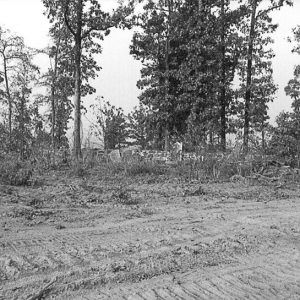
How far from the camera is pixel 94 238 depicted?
5219 mm

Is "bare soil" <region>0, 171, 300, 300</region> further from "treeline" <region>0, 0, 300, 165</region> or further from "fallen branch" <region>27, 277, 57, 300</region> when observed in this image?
"treeline" <region>0, 0, 300, 165</region>

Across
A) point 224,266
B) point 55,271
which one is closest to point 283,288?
point 224,266

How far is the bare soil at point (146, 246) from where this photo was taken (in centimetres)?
375

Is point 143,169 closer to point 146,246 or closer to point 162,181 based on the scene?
point 162,181

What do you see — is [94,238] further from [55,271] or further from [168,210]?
[168,210]

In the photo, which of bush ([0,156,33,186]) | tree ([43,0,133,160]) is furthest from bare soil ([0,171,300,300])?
tree ([43,0,133,160])

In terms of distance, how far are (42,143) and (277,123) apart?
9454 mm

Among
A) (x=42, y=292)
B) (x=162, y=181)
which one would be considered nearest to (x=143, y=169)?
(x=162, y=181)

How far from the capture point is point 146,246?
193 inches

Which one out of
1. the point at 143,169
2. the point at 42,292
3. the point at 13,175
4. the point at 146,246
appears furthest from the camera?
the point at 143,169

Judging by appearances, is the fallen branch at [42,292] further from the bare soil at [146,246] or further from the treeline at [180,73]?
the treeline at [180,73]

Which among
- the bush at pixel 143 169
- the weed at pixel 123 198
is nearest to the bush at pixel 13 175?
the weed at pixel 123 198

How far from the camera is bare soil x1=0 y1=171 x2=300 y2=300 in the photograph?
3750 mm

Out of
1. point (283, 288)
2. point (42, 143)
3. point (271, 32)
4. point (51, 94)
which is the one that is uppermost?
point (271, 32)
